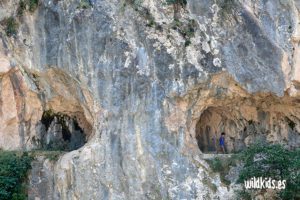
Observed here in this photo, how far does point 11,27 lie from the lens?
19141mm

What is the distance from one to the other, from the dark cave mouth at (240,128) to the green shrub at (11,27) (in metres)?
7.59

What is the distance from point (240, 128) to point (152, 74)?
4.82 meters

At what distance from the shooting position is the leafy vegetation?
650 inches

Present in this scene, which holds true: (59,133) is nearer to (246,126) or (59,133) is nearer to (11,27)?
(11,27)

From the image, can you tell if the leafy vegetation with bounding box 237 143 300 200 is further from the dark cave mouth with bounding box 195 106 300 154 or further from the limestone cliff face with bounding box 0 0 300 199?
the dark cave mouth with bounding box 195 106 300 154

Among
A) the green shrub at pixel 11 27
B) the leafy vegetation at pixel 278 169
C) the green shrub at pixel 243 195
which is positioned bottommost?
the green shrub at pixel 243 195

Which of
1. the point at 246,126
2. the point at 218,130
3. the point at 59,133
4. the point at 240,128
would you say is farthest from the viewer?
the point at 218,130

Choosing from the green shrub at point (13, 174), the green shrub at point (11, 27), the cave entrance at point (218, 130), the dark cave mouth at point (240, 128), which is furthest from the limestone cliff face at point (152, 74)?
the cave entrance at point (218, 130)

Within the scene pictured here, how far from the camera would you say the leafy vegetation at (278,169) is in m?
16.5

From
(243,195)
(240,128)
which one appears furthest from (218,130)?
(243,195)

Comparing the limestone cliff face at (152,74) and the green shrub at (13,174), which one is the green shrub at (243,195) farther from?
the green shrub at (13,174)

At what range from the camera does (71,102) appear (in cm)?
1967

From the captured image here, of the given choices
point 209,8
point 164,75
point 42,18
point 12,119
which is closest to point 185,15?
point 209,8

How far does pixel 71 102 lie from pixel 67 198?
3656mm
